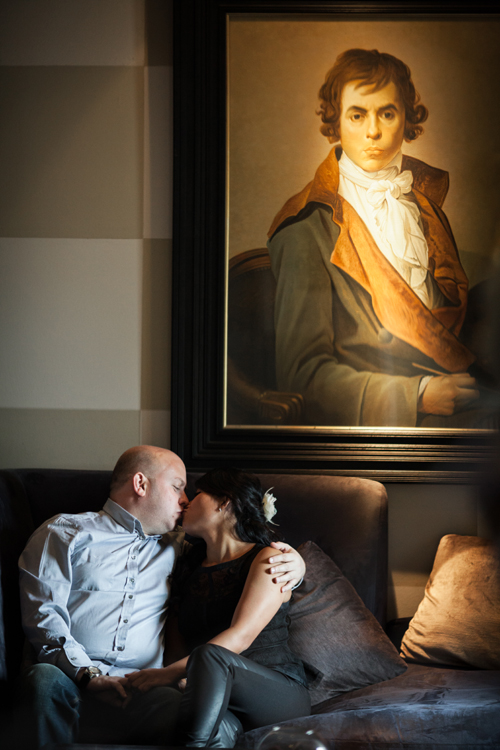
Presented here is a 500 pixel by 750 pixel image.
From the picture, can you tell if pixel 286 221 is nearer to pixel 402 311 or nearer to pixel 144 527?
pixel 402 311

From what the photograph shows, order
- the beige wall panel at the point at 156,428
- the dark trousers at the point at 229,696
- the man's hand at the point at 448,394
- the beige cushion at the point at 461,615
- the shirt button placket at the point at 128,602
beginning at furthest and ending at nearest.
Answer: the beige wall panel at the point at 156,428
the man's hand at the point at 448,394
the beige cushion at the point at 461,615
the shirt button placket at the point at 128,602
the dark trousers at the point at 229,696

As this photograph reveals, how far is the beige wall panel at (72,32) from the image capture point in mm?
2430

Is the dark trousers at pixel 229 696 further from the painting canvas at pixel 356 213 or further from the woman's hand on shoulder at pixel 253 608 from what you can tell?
the painting canvas at pixel 356 213

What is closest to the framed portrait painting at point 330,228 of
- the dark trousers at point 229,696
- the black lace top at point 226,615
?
the black lace top at point 226,615

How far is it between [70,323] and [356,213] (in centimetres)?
131

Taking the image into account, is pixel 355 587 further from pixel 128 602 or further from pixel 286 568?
pixel 128 602

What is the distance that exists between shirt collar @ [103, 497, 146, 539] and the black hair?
23cm

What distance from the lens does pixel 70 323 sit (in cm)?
240

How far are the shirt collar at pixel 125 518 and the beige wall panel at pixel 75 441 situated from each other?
61 centimetres

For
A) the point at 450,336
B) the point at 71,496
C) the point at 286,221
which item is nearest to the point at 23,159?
the point at 286,221

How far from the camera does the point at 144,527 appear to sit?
70.2 inches

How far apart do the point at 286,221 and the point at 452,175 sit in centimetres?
72

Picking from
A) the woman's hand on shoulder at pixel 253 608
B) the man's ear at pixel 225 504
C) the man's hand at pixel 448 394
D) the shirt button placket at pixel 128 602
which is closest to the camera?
the woman's hand on shoulder at pixel 253 608

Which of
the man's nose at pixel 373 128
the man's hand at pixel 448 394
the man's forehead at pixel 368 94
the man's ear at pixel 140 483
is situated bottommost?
the man's ear at pixel 140 483
